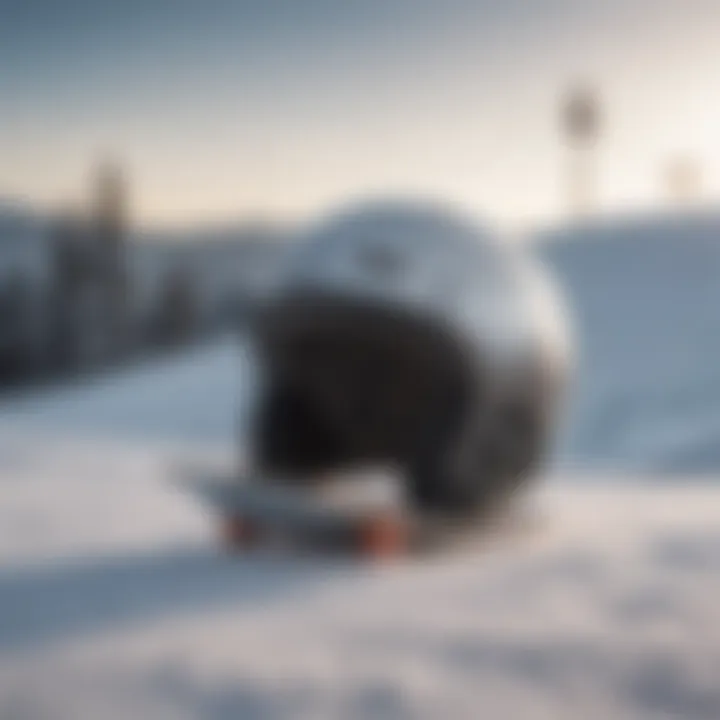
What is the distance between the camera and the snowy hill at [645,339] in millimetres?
14766

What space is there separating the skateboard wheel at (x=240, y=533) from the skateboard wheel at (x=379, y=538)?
2.27 feet

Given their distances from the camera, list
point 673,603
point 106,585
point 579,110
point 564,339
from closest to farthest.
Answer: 1. point 673,603
2. point 106,585
3. point 564,339
4. point 579,110

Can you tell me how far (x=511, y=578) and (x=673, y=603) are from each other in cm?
96

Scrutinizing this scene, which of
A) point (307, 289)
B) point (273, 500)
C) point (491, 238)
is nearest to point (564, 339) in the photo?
point (491, 238)

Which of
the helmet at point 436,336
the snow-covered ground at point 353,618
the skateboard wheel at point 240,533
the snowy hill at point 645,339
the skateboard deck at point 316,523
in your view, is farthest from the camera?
the snowy hill at point 645,339

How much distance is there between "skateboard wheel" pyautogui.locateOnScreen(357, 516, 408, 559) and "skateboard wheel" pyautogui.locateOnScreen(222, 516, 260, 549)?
2.27ft

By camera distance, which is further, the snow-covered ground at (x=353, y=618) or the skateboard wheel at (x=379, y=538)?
the skateboard wheel at (x=379, y=538)

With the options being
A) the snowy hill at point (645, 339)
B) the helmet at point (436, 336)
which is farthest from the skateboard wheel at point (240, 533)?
the snowy hill at point (645, 339)

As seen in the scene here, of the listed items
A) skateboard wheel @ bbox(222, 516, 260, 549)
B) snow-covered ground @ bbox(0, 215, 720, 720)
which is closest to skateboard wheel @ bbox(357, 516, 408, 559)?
snow-covered ground @ bbox(0, 215, 720, 720)

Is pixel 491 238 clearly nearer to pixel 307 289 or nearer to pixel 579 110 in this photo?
pixel 307 289

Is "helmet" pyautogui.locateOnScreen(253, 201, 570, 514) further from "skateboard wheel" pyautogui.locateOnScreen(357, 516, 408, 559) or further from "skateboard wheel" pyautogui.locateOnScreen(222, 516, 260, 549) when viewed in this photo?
"skateboard wheel" pyautogui.locateOnScreen(222, 516, 260, 549)

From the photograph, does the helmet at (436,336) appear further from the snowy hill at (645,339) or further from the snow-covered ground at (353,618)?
the snowy hill at (645,339)

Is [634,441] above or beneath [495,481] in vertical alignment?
beneath

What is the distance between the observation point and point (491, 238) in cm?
738
